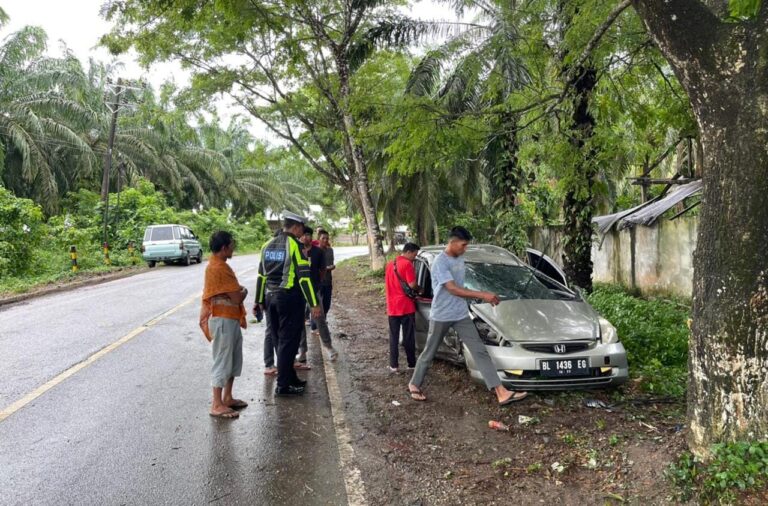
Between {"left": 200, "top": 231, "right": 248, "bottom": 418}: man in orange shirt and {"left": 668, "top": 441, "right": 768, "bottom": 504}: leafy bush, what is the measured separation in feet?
12.1

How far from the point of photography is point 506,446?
4383mm

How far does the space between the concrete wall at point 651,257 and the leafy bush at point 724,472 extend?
22.5ft

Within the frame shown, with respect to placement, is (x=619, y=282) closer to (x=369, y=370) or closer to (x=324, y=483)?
(x=369, y=370)

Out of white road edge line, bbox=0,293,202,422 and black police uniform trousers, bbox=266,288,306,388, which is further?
black police uniform trousers, bbox=266,288,306,388

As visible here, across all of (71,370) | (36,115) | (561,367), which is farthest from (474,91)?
(36,115)

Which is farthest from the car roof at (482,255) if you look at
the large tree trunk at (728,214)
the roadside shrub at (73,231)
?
the roadside shrub at (73,231)

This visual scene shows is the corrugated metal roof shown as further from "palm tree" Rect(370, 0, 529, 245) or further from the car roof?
the car roof

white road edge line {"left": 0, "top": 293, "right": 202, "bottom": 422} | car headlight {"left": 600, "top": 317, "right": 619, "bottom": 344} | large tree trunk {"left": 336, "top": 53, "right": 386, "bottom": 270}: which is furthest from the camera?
large tree trunk {"left": 336, "top": 53, "right": 386, "bottom": 270}

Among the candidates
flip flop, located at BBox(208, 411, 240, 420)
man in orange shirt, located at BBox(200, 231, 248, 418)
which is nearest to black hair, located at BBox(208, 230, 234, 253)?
man in orange shirt, located at BBox(200, 231, 248, 418)

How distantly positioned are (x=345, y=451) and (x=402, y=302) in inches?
93.9

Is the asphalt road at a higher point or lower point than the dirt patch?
higher

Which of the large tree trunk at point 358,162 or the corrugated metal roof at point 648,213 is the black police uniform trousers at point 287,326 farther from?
the corrugated metal roof at point 648,213

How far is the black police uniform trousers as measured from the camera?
5625 mm

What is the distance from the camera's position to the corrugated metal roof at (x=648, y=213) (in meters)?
11.1
